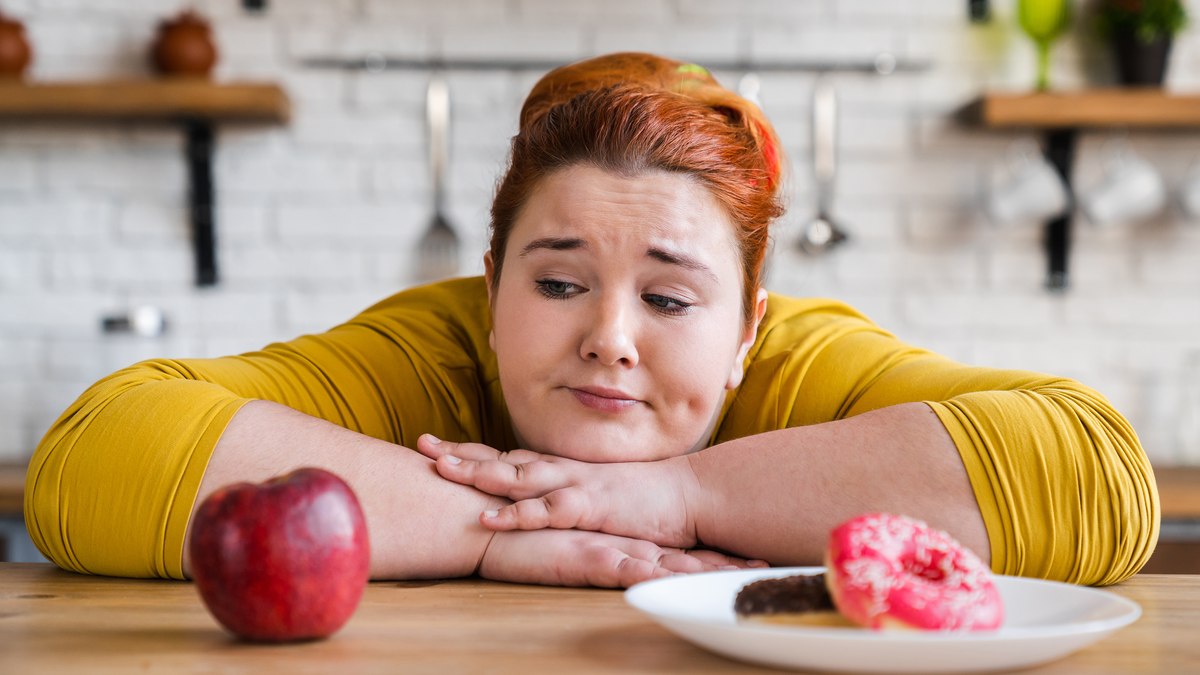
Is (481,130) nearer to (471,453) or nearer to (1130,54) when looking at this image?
(1130,54)

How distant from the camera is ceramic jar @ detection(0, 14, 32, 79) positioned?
2639 mm

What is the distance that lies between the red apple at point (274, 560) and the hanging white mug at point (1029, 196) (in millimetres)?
2248

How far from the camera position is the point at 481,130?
111 inches

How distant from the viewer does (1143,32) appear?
105 inches

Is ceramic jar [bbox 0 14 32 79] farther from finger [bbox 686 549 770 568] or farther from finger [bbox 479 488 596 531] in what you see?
finger [bbox 686 549 770 568]

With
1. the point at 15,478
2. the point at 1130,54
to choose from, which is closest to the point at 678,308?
the point at 15,478

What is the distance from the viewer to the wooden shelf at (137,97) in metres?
2.58

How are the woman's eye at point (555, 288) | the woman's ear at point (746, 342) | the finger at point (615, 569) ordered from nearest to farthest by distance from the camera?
the finger at point (615, 569), the woman's eye at point (555, 288), the woman's ear at point (746, 342)

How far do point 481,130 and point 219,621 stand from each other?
2.20 meters

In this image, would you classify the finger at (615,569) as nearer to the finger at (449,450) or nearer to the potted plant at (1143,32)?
the finger at (449,450)

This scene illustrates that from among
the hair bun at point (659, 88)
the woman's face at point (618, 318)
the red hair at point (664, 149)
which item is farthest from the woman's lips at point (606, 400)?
the hair bun at point (659, 88)

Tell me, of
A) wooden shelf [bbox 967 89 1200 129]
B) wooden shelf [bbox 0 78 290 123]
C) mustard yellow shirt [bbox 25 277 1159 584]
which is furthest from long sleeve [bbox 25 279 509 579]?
wooden shelf [bbox 967 89 1200 129]

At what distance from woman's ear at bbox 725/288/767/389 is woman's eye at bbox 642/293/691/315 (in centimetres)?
15

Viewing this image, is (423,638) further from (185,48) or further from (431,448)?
(185,48)
